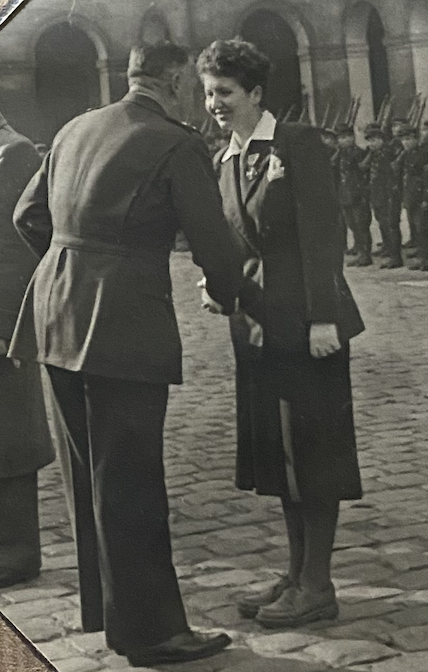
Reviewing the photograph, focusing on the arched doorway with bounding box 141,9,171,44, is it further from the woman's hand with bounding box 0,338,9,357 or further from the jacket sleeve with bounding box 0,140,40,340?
the woman's hand with bounding box 0,338,9,357

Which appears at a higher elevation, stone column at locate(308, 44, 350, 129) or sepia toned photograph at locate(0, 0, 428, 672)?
stone column at locate(308, 44, 350, 129)

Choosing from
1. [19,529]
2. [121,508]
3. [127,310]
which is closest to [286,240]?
[127,310]

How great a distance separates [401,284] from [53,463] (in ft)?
4.22

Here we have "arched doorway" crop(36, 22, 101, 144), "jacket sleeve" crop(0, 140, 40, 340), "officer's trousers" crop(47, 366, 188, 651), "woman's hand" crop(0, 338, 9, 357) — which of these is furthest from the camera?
"woman's hand" crop(0, 338, 9, 357)

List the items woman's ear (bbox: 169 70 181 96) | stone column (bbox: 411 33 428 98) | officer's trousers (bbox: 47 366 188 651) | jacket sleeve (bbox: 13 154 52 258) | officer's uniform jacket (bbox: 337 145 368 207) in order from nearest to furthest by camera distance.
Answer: stone column (bbox: 411 33 428 98) → officer's uniform jacket (bbox: 337 145 368 207) → woman's ear (bbox: 169 70 181 96) → officer's trousers (bbox: 47 366 188 651) → jacket sleeve (bbox: 13 154 52 258)

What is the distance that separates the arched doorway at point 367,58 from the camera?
6.65 ft

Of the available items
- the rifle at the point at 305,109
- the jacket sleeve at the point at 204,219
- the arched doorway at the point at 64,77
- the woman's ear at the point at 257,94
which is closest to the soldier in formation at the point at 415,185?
the rifle at the point at 305,109

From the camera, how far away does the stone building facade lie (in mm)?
2016

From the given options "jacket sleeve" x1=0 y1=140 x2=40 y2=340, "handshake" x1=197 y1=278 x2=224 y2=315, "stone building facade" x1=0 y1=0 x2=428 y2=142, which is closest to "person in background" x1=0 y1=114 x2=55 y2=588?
"jacket sleeve" x1=0 y1=140 x2=40 y2=340

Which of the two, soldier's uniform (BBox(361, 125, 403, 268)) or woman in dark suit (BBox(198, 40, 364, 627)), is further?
woman in dark suit (BBox(198, 40, 364, 627))

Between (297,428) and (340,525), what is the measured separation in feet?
0.67

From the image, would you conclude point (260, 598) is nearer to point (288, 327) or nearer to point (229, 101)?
point (288, 327)

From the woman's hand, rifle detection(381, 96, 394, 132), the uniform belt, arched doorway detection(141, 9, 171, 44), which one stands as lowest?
the woman's hand

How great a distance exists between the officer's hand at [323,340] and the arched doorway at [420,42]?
19.0 inches
